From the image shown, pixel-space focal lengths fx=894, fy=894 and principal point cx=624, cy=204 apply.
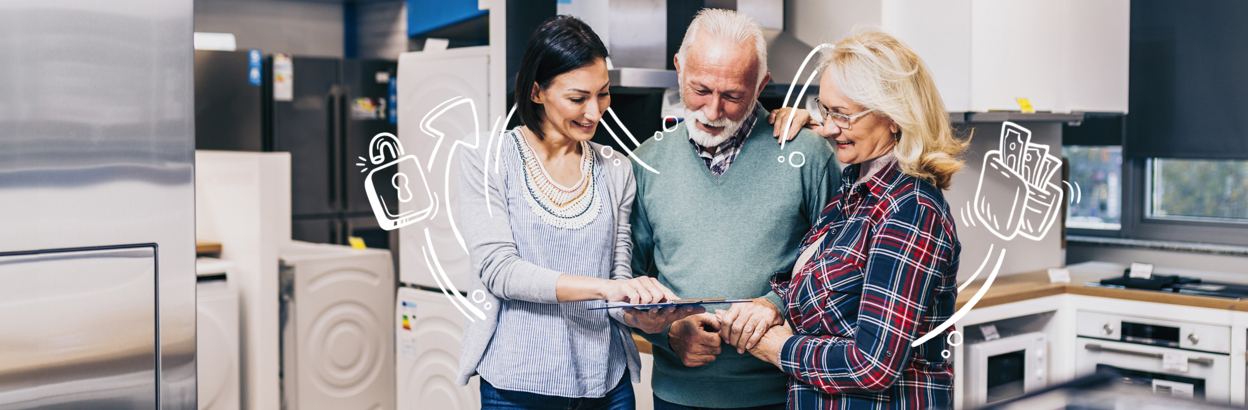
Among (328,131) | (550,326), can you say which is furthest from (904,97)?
(328,131)

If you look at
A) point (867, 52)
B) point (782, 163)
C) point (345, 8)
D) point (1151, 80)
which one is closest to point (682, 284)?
point (782, 163)

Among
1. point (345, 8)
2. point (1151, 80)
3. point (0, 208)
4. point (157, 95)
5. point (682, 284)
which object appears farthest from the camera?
point (345, 8)

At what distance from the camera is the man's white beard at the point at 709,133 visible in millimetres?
1552

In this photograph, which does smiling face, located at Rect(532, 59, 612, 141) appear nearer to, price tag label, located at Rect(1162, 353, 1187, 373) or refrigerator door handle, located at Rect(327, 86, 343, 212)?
price tag label, located at Rect(1162, 353, 1187, 373)

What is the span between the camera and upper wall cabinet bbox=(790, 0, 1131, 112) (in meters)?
2.82

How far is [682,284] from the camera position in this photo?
156 centimetres

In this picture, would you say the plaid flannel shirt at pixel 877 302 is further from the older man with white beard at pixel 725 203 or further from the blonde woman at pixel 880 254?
the older man with white beard at pixel 725 203

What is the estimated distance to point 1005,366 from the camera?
295cm

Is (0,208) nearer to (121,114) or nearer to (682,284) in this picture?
(121,114)

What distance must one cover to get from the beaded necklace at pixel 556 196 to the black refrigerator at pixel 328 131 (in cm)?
331

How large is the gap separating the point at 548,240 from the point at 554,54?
287 millimetres

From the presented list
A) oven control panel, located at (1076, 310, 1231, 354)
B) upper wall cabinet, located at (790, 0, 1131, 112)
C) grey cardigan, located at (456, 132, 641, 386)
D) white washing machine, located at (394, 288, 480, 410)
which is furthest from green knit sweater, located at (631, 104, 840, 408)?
oven control panel, located at (1076, 310, 1231, 354)

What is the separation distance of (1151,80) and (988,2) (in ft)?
4.87

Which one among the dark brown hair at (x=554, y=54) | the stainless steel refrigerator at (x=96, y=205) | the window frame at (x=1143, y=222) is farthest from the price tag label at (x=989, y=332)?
the stainless steel refrigerator at (x=96, y=205)
